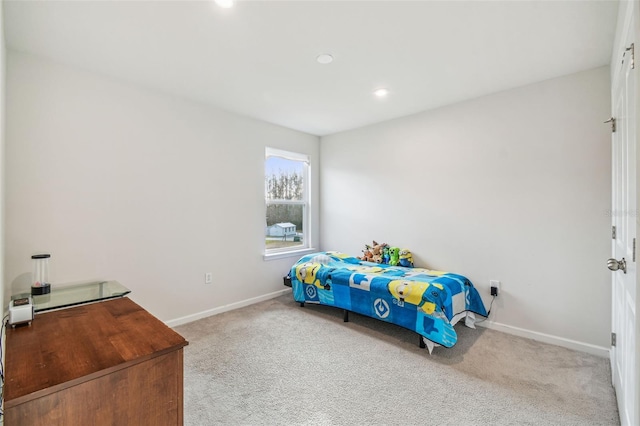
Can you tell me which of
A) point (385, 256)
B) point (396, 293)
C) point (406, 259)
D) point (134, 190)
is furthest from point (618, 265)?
point (134, 190)

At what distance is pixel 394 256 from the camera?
3.54 metres

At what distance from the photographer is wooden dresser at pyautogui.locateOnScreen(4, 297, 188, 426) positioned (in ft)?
3.09

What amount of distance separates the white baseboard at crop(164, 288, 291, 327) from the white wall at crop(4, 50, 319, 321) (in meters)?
0.04

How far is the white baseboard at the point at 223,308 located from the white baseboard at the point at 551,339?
2.43 meters

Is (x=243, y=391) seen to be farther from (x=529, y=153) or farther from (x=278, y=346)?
(x=529, y=153)

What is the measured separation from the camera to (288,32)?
6.29 feet

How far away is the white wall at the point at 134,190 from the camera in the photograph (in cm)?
218

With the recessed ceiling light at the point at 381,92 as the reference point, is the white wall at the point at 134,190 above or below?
below

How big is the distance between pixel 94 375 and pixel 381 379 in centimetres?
172

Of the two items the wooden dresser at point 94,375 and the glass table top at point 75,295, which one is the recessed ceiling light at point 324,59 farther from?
the glass table top at point 75,295

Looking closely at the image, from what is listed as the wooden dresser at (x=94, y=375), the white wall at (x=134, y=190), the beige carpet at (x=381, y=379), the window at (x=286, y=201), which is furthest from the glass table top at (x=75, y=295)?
the window at (x=286, y=201)

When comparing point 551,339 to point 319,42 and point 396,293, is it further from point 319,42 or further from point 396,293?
point 319,42

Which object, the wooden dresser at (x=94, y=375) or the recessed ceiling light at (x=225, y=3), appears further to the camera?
the recessed ceiling light at (x=225, y=3)

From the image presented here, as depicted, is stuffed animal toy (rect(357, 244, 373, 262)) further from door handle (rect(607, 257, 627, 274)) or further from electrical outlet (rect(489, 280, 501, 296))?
door handle (rect(607, 257, 627, 274))
